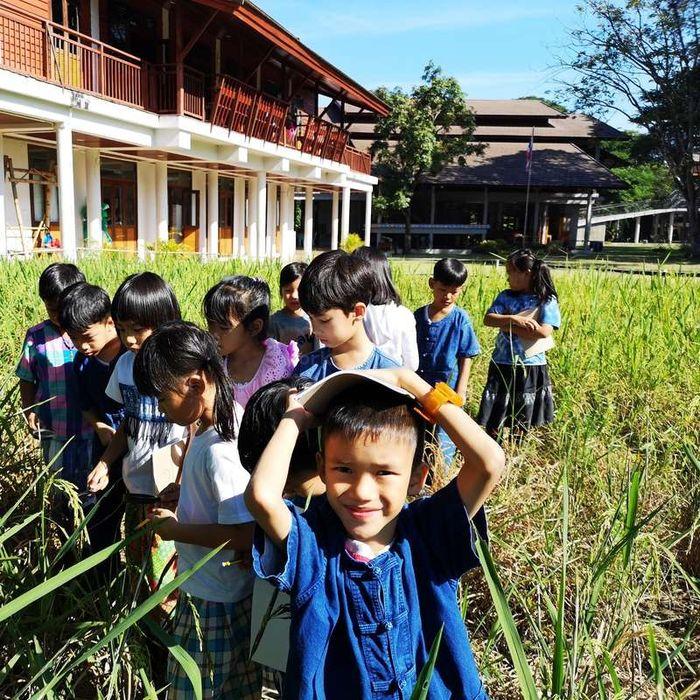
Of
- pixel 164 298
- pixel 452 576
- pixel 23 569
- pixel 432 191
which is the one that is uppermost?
pixel 432 191

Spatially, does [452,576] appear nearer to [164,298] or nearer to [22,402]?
[164,298]

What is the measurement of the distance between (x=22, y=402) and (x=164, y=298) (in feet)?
2.35

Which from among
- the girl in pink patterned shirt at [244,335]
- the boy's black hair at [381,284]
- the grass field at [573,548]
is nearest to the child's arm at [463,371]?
the grass field at [573,548]

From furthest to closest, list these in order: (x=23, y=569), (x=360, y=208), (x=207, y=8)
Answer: (x=360, y=208), (x=207, y=8), (x=23, y=569)

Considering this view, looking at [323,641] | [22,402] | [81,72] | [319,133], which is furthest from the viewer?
[319,133]

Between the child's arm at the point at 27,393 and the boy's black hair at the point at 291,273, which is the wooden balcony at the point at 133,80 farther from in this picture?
the child's arm at the point at 27,393

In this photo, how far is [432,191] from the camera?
29438 mm

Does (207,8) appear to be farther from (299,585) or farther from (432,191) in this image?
(432,191)

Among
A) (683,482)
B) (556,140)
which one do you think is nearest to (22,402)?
(683,482)

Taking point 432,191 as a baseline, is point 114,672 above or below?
below

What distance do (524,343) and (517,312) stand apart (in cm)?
16

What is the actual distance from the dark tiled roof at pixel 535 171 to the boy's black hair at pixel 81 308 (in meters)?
26.6

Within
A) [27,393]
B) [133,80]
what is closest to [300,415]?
[27,393]

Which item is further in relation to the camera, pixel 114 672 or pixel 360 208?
pixel 360 208
